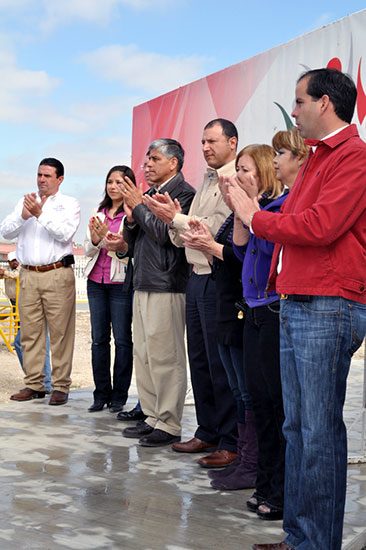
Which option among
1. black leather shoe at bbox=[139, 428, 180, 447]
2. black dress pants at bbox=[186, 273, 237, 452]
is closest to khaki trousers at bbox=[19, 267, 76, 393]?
black leather shoe at bbox=[139, 428, 180, 447]

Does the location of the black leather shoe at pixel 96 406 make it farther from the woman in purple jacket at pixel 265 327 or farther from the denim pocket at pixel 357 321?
the denim pocket at pixel 357 321

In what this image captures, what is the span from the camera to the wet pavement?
2668 mm

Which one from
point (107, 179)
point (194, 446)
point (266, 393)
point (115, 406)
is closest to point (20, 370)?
point (115, 406)

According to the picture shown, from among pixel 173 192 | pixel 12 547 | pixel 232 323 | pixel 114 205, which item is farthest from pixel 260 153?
pixel 114 205

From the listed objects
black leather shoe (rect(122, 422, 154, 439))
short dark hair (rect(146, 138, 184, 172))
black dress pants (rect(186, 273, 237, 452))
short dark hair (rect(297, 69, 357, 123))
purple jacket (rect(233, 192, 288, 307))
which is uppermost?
short dark hair (rect(146, 138, 184, 172))

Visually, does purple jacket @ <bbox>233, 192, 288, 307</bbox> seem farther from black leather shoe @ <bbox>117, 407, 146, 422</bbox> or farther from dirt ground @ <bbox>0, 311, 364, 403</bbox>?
dirt ground @ <bbox>0, 311, 364, 403</bbox>

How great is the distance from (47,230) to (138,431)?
6.09 feet

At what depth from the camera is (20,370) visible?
27.0 feet

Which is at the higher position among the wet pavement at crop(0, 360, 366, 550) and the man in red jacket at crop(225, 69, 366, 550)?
the man in red jacket at crop(225, 69, 366, 550)

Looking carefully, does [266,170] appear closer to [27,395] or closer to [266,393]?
[266,393]

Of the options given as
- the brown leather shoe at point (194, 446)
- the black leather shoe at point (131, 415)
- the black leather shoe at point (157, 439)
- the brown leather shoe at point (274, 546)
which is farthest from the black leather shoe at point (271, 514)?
the black leather shoe at point (131, 415)

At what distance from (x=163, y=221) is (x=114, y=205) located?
132 centimetres

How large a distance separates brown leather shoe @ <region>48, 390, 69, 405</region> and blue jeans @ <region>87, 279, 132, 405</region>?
11.8 inches

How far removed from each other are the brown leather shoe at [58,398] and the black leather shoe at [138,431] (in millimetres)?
1023
